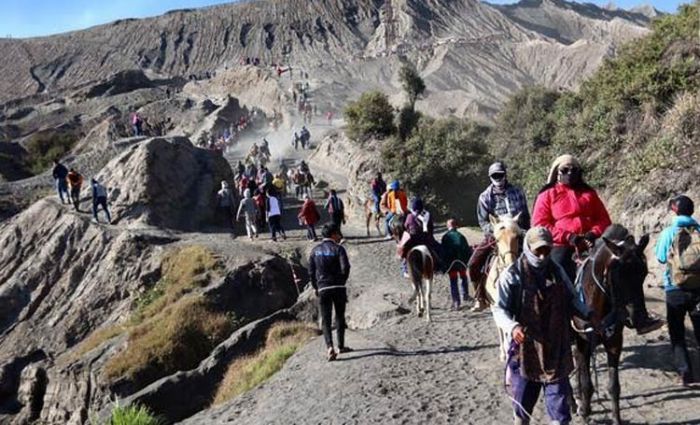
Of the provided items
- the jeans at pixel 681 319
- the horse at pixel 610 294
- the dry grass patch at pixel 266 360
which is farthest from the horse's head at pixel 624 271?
the dry grass patch at pixel 266 360

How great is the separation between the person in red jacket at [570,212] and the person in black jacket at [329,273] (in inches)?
126

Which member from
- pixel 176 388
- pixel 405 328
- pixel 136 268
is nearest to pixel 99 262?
pixel 136 268

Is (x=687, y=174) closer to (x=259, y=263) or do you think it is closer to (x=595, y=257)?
(x=595, y=257)

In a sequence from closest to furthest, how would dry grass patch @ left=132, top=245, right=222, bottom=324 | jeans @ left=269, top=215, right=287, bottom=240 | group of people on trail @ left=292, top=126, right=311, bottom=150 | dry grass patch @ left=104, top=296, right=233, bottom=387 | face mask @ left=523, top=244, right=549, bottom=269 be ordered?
face mask @ left=523, top=244, right=549, bottom=269
dry grass patch @ left=104, top=296, right=233, bottom=387
dry grass patch @ left=132, top=245, right=222, bottom=324
jeans @ left=269, top=215, right=287, bottom=240
group of people on trail @ left=292, top=126, right=311, bottom=150

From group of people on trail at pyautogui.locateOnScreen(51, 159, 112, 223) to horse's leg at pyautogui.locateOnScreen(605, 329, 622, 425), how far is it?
21285 millimetres

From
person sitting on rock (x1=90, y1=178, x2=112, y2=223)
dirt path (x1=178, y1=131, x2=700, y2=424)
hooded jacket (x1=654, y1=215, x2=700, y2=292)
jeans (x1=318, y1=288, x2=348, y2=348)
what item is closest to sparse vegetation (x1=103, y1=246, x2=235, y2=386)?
dirt path (x1=178, y1=131, x2=700, y2=424)

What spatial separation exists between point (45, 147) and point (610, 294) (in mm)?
59510

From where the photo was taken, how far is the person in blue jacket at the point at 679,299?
312 inches

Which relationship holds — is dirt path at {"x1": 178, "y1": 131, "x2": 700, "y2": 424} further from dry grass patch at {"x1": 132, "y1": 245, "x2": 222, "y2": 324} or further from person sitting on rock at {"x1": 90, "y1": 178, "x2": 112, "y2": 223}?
person sitting on rock at {"x1": 90, "y1": 178, "x2": 112, "y2": 223}

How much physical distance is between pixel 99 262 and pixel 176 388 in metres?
13.0

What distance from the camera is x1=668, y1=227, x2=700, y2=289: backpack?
781 cm

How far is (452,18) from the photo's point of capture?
408ft

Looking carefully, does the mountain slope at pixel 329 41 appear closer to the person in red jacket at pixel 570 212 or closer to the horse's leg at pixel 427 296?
the horse's leg at pixel 427 296

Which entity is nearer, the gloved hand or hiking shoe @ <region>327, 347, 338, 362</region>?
the gloved hand
